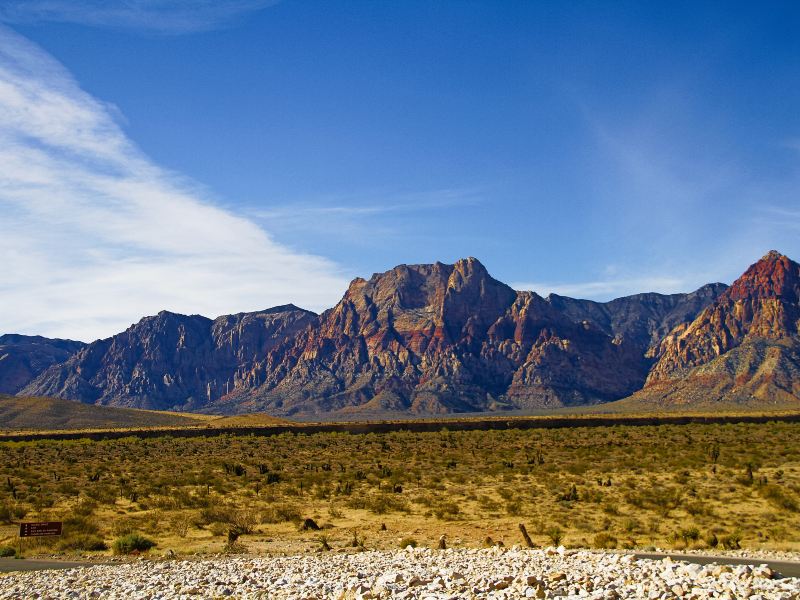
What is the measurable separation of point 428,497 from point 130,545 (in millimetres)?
15301

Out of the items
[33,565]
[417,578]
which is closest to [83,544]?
[33,565]

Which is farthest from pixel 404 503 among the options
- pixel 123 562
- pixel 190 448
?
pixel 190 448

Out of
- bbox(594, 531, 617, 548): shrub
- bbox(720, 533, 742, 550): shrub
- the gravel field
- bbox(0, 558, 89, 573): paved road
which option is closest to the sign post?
bbox(0, 558, 89, 573): paved road

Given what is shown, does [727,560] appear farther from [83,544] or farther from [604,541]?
[83,544]

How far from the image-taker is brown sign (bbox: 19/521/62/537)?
2496cm

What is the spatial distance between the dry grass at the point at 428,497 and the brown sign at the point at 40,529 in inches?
27.2

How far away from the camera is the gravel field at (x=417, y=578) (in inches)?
480

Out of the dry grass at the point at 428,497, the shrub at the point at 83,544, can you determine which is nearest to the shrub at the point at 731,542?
the dry grass at the point at 428,497

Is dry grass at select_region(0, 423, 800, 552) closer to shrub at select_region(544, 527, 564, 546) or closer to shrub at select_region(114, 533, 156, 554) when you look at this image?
shrub at select_region(544, 527, 564, 546)

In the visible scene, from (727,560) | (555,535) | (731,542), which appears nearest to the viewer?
(727,560)

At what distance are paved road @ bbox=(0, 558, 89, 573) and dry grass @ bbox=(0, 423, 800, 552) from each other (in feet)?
7.24

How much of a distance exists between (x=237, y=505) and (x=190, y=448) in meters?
42.8

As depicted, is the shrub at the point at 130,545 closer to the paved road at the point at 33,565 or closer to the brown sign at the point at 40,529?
the paved road at the point at 33,565

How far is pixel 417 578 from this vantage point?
46.4 feet
